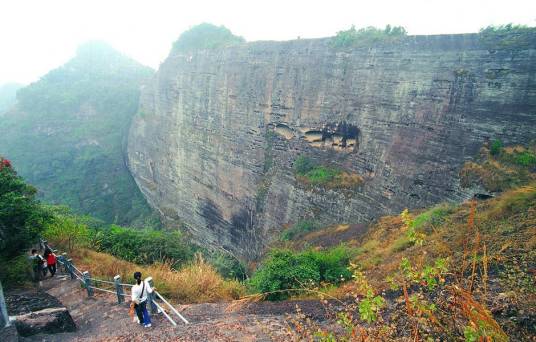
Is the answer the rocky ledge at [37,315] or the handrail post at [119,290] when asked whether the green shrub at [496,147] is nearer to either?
the handrail post at [119,290]

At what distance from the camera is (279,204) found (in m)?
12.3

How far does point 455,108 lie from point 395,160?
6.58 ft

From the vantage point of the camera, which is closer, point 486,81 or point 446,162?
point 486,81

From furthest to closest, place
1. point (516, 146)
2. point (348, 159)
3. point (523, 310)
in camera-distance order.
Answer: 1. point (348, 159)
2. point (516, 146)
3. point (523, 310)

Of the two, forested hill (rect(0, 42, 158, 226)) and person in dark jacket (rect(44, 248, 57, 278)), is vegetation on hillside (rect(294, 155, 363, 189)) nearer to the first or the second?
person in dark jacket (rect(44, 248, 57, 278))

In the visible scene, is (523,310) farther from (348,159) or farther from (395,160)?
(348,159)

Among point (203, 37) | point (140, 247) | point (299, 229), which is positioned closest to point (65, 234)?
point (140, 247)

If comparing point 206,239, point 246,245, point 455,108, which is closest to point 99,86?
point 206,239

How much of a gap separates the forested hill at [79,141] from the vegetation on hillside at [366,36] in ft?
49.9

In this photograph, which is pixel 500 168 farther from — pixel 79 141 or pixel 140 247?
pixel 79 141

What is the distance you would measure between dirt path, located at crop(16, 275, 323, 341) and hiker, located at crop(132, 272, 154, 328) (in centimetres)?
10

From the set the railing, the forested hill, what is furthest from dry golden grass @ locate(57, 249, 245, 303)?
the forested hill

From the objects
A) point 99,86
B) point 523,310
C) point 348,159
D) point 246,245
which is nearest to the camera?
point 523,310

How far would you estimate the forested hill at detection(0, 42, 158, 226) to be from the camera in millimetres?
22844
